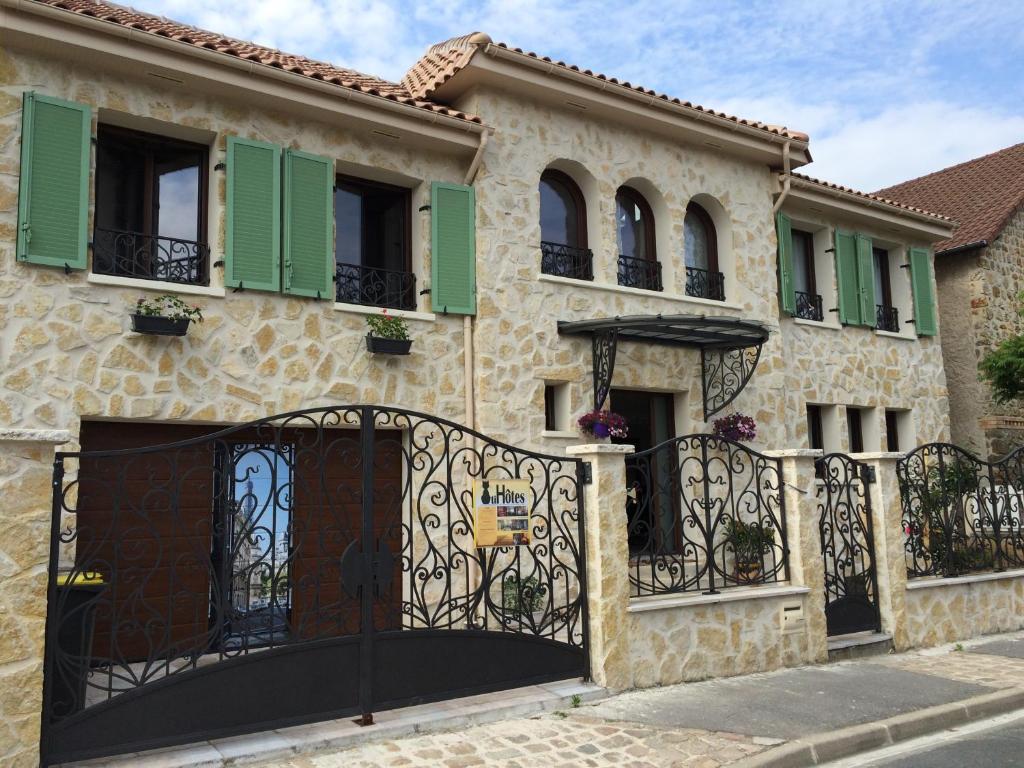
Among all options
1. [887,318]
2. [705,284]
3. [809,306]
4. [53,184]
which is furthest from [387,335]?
[887,318]

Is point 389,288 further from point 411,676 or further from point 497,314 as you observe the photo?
point 411,676

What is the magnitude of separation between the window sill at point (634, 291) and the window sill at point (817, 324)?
4.85 feet

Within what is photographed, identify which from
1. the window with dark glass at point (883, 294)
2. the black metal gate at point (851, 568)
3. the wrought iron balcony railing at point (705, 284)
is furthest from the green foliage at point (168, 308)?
the window with dark glass at point (883, 294)

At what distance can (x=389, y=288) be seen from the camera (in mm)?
9992

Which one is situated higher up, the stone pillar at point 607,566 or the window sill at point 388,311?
the window sill at point 388,311

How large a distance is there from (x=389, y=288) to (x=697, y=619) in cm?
493

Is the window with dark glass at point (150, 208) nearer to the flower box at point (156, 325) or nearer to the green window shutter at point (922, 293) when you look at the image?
the flower box at point (156, 325)

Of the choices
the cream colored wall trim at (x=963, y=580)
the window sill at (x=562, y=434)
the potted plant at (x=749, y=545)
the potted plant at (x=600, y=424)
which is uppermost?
the potted plant at (x=600, y=424)

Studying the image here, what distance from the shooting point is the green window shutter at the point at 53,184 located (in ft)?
25.1

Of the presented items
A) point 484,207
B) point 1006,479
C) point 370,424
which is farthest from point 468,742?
point 1006,479

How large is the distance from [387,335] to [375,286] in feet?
2.49

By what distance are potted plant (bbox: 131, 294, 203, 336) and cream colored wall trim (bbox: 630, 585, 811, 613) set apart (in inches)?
187

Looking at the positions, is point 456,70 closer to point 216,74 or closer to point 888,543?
point 216,74

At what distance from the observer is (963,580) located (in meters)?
9.66
